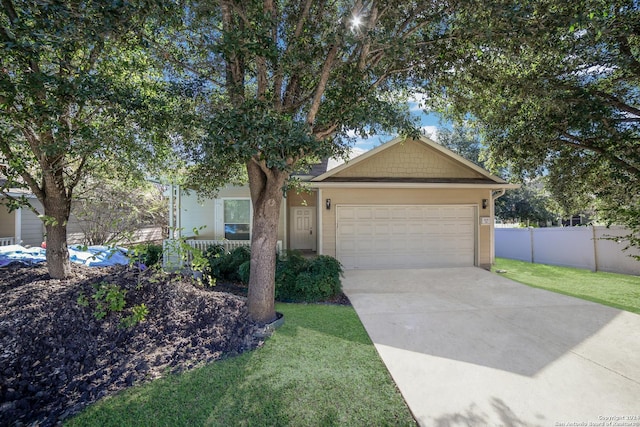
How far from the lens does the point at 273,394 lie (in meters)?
3.28

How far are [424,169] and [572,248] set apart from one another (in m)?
6.94

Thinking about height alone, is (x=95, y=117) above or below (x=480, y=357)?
above

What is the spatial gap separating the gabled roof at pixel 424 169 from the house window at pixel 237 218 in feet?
12.8

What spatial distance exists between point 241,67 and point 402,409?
5615mm

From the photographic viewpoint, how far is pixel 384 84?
6.94 m

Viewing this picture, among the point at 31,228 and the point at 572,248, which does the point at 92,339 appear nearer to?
the point at 31,228

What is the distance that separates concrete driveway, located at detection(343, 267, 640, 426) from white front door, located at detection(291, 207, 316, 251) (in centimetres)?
635

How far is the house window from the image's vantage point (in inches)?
471

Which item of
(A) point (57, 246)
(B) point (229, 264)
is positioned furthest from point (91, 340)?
(B) point (229, 264)

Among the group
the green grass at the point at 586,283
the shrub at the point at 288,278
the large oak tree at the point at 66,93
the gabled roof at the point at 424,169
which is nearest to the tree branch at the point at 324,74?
the large oak tree at the point at 66,93

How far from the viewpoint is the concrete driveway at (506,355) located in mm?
3081

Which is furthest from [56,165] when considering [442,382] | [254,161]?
[442,382]

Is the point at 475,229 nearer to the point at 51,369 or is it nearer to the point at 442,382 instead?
the point at 442,382

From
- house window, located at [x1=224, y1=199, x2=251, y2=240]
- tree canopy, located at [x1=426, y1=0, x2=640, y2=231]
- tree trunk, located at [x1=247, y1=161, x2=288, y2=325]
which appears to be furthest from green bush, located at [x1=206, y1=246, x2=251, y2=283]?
tree canopy, located at [x1=426, y1=0, x2=640, y2=231]
